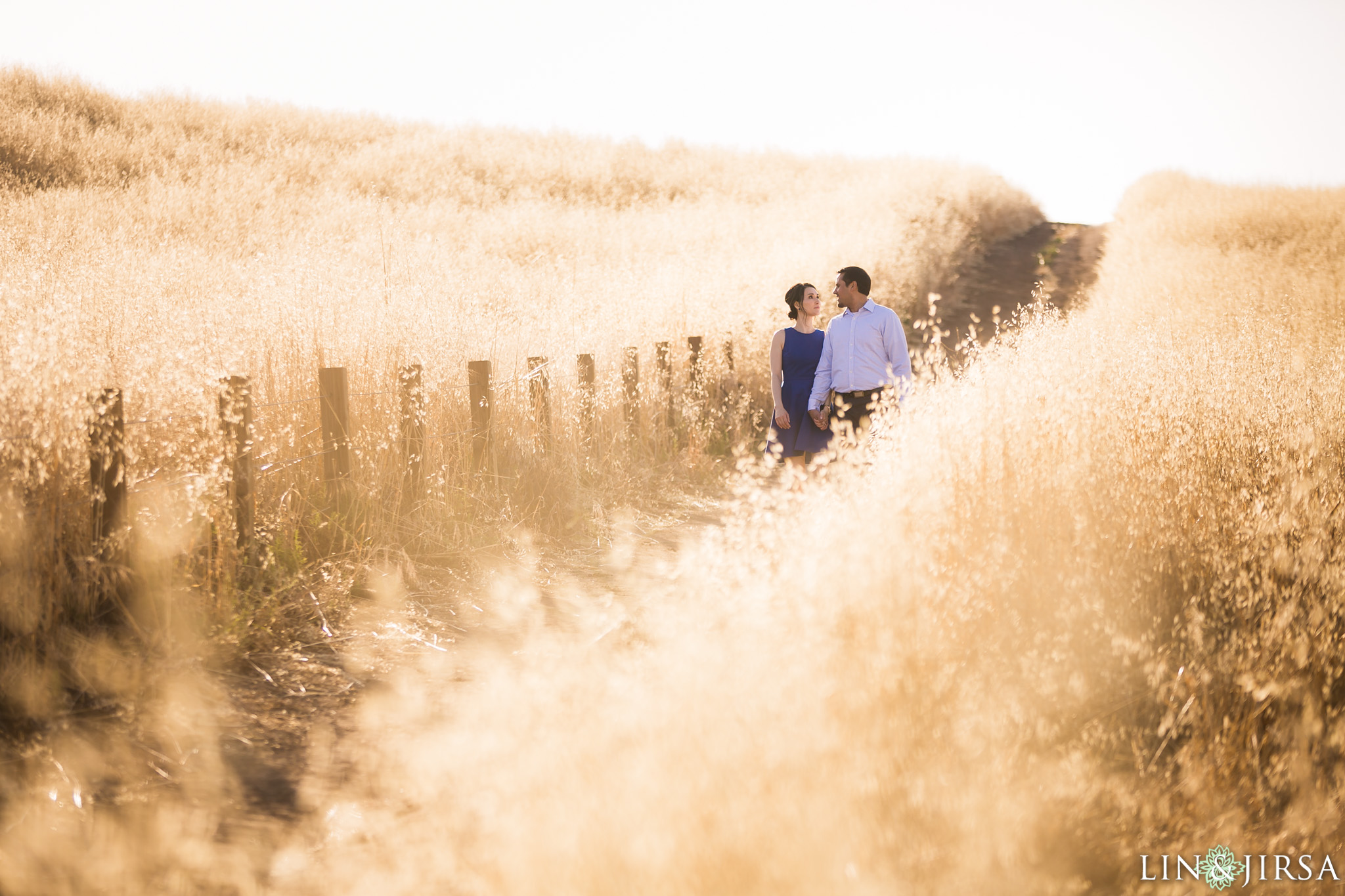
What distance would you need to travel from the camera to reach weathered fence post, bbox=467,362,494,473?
6.60 metres

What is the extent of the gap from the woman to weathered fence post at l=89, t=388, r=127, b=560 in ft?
13.1

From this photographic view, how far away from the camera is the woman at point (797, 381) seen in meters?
6.13

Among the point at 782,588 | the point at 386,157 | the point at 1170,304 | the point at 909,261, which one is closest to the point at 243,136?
the point at 386,157

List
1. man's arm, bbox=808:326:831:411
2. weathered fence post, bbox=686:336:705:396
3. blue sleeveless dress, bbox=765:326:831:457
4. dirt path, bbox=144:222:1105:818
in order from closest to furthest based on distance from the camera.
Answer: dirt path, bbox=144:222:1105:818, man's arm, bbox=808:326:831:411, blue sleeveless dress, bbox=765:326:831:457, weathered fence post, bbox=686:336:705:396

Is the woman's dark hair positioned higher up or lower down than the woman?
higher up

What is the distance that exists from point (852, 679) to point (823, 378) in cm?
357

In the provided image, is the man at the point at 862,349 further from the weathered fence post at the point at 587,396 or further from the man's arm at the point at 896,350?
the weathered fence post at the point at 587,396

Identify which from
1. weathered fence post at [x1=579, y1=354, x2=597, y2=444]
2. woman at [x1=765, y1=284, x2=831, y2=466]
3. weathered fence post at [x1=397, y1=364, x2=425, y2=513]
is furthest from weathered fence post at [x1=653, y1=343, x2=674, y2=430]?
weathered fence post at [x1=397, y1=364, x2=425, y2=513]

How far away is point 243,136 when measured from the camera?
27.3 m

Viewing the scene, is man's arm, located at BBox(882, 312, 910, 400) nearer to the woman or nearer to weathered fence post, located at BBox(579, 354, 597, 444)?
the woman

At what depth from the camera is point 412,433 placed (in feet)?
19.9

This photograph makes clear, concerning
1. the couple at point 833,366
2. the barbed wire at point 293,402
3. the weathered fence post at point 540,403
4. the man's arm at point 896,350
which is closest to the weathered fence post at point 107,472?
the barbed wire at point 293,402

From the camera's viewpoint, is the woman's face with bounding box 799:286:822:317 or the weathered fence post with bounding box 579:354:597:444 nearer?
the woman's face with bounding box 799:286:822:317

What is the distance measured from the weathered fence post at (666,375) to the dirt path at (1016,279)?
541cm
